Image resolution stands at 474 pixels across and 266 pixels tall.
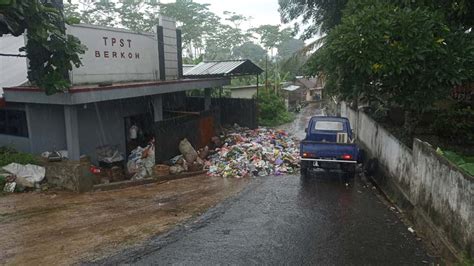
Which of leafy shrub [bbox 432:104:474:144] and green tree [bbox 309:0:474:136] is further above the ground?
green tree [bbox 309:0:474:136]

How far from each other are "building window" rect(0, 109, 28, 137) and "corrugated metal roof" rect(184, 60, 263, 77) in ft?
28.0

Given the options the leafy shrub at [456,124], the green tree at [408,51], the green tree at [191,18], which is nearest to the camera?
the green tree at [408,51]

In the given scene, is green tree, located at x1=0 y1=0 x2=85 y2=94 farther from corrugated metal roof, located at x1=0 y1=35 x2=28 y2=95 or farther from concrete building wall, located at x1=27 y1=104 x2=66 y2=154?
corrugated metal roof, located at x1=0 y1=35 x2=28 y2=95

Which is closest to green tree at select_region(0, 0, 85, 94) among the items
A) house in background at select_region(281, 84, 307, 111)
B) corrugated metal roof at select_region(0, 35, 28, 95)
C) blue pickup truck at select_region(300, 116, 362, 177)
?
corrugated metal roof at select_region(0, 35, 28, 95)

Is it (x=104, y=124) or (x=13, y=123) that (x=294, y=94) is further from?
(x=13, y=123)

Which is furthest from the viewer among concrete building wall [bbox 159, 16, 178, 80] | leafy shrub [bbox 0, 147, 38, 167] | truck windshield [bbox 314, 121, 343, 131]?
concrete building wall [bbox 159, 16, 178, 80]

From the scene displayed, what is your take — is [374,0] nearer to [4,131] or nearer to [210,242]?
[210,242]

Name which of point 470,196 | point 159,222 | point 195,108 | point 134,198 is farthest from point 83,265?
point 195,108

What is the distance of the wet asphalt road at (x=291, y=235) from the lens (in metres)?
7.08

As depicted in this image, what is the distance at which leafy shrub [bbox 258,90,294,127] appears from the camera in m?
28.5

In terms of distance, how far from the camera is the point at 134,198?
1104 cm

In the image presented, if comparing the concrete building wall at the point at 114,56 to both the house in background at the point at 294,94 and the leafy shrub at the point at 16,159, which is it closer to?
the leafy shrub at the point at 16,159

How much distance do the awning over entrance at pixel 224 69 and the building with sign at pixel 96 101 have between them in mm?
2979

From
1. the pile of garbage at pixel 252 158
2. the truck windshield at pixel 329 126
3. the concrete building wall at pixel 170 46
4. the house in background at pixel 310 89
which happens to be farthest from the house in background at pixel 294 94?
the truck windshield at pixel 329 126
